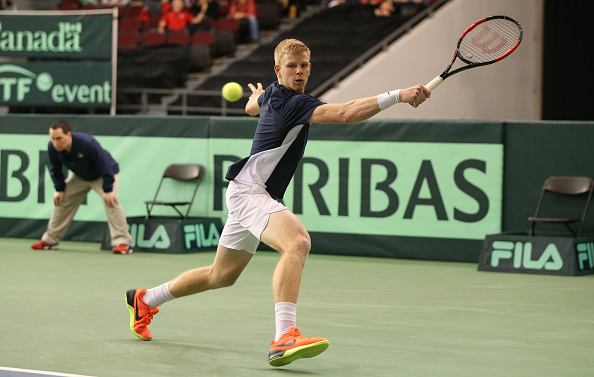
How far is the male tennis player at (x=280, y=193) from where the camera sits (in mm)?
5684

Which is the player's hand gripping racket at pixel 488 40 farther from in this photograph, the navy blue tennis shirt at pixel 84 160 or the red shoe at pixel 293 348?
the navy blue tennis shirt at pixel 84 160

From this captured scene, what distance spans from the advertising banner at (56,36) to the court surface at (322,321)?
13.5ft

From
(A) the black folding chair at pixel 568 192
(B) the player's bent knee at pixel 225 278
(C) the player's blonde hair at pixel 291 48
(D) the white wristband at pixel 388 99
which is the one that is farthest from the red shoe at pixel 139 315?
(A) the black folding chair at pixel 568 192

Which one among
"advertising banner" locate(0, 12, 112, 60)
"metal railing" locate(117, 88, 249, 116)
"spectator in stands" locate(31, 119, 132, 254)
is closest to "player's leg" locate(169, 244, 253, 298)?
"spectator in stands" locate(31, 119, 132, 254)

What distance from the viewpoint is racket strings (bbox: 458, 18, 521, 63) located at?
6363mm

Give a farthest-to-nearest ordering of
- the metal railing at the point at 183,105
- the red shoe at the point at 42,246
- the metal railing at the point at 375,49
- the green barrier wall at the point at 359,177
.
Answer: the metal railing at the point at 375,49
the metal railing at the point at 183,105
the red shoe at the point at 42,246
the green barrier wall at the point at 359,177

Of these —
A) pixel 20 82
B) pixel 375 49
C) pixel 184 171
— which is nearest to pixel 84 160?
pixel 184 171

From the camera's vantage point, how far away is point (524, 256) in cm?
1062

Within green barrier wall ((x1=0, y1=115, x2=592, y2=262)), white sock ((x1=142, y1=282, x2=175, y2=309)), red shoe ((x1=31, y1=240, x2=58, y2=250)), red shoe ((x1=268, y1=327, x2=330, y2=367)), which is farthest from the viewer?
red shoe ((x1=31, y1=240, x2=58, y2=250))

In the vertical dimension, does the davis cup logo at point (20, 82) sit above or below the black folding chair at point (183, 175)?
above

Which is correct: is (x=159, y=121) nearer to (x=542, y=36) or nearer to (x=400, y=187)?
(x=400, y=187)

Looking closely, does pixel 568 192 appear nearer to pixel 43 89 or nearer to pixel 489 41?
pixel 489 41

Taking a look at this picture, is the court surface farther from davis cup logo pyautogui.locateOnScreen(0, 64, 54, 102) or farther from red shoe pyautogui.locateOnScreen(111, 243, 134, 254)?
davis cup logo pyautogui.locateOnScreen(0, 64, 54, 102)

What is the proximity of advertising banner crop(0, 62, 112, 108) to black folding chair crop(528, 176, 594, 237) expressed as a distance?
6.44m
